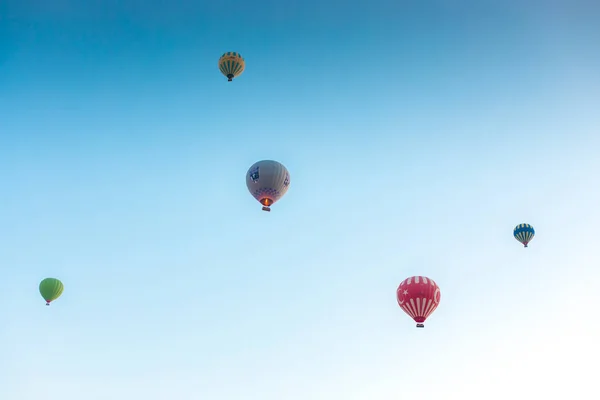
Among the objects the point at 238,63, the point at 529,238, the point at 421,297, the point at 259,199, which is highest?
the point at 238,63

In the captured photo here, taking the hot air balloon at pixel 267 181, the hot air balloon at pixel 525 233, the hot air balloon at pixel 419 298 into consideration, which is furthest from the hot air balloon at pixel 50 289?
the hot air balloon at pixel 525 233

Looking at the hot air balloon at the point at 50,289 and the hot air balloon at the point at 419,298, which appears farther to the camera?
the hot air balloon at the point at 50,289

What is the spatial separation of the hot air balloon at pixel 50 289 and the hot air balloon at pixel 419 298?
22784 mm

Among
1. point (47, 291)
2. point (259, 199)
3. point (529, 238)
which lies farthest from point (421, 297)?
point (47, 291)

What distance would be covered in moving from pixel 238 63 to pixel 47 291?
1898 cm

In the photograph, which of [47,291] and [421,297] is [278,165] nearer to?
[421,297]

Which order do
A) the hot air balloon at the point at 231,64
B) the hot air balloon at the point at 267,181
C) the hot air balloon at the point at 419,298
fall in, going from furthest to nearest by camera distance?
1. the hot air balloon at the point at 231,64
2. the hot air balloon at the point at 267,181
3. the hot air balloon at the point at 419,298

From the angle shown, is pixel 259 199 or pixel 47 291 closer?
pixel 259 199

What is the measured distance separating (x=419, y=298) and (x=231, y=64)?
61.4 ft

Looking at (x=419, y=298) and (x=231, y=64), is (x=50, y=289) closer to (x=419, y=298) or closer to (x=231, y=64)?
(x=231, y=64)

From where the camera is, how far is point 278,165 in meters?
28.5

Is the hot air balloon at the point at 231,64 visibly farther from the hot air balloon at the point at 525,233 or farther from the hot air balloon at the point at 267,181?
the hot air balloon at the point at 525,233

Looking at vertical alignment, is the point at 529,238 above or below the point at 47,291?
above

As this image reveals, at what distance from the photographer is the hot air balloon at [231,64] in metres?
35.8
